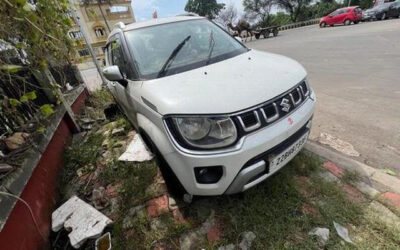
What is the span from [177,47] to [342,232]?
8.16 feet

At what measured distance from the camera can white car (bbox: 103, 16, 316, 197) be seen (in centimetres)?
162

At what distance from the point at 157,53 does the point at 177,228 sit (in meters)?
1.89

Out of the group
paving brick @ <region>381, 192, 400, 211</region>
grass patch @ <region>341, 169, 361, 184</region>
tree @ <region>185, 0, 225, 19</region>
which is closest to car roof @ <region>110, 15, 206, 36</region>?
grass patch @ <region>341, 169, 361, 184</region>

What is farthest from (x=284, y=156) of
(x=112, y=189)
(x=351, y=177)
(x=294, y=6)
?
(x=294, y=6)

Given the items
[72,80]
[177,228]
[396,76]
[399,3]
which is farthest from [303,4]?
[177,228]

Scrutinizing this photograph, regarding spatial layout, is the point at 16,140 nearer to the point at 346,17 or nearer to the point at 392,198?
the point at 392,198

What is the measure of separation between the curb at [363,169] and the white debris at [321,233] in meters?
0.91

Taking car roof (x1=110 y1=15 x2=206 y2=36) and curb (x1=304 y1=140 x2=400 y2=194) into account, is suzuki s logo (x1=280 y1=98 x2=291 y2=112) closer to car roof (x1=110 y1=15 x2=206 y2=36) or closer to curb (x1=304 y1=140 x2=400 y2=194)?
curb (x1=304 y1=140 x2=400 y2=194)

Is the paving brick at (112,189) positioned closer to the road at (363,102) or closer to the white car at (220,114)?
the white car at (220,114)

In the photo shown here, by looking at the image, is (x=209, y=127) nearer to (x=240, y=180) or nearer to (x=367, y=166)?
(x=240, y=180)

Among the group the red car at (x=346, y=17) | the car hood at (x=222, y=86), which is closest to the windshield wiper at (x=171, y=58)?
the car hood at (x=222, y=86)

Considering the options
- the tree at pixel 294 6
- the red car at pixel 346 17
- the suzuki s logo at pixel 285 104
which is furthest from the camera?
the tree at pixel 294 6

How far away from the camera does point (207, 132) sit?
5.37 ft

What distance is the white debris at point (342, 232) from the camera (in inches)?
70.8
